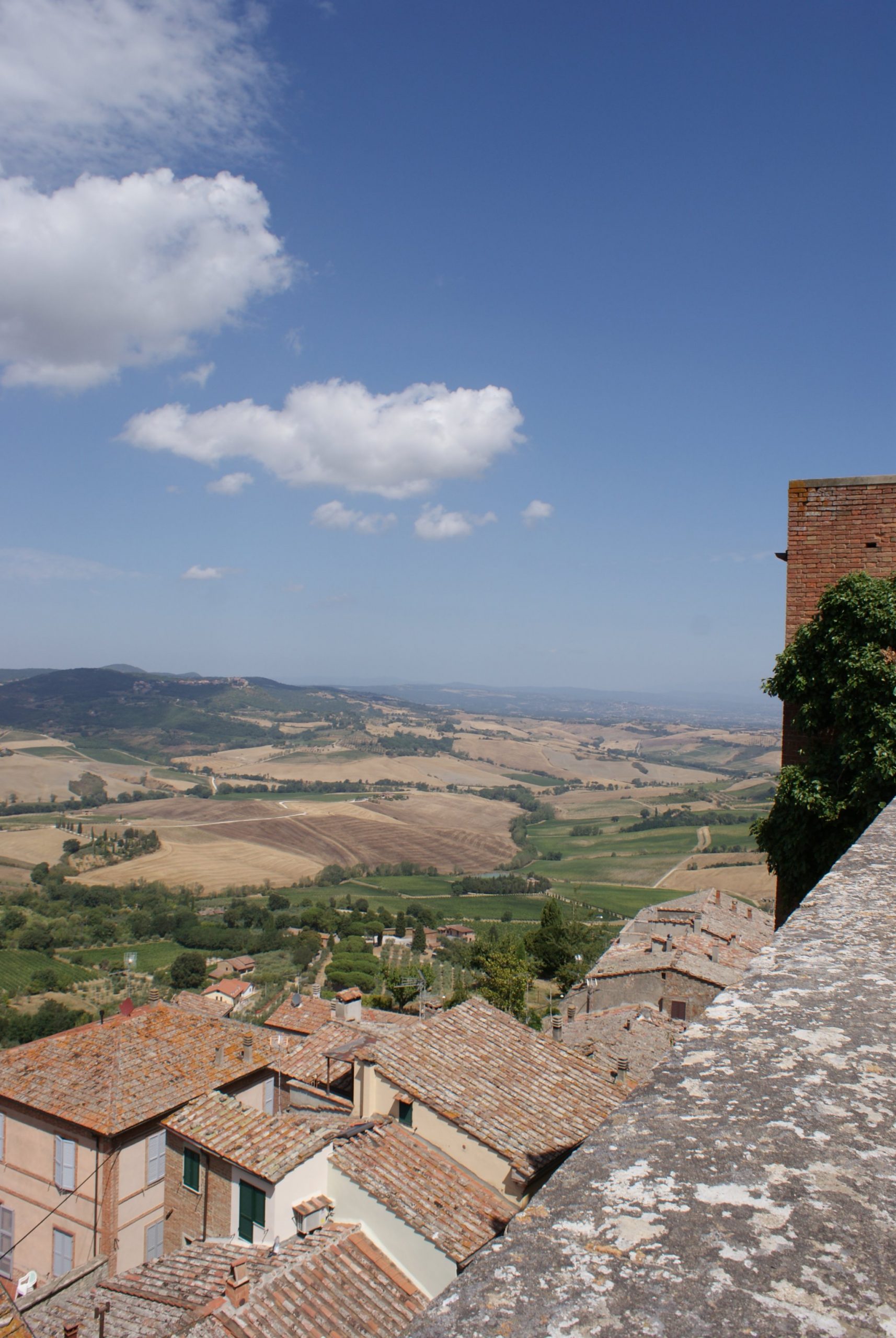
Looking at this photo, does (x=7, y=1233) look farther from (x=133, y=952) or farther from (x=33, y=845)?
(x=33, y=845)

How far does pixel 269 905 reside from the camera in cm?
8094

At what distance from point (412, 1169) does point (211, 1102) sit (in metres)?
5.46

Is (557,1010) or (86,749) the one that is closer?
(557,1010)

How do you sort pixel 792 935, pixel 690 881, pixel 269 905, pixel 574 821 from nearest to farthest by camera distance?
pixel 792 935 < pixel 690 881 < pixel 269 905 < pixel 574 821

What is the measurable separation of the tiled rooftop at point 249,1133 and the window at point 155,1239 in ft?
5.84

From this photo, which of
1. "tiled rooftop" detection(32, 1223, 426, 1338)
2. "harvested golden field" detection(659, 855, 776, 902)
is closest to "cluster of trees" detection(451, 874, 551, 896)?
"harvested golden field" detection(659, 855, 776, 902)

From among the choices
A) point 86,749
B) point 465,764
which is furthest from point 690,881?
point 86,749

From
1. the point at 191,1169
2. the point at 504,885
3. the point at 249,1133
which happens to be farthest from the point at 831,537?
the point at 504,885

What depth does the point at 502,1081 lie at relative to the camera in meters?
12.5

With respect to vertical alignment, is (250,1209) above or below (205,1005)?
above

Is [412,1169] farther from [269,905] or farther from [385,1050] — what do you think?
[269,905]

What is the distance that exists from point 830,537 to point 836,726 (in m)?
2.24

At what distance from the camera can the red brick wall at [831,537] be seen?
8.88 m

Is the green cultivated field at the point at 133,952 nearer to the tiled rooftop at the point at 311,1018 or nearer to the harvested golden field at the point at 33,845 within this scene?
the harvested golden field at the point at 33,845
